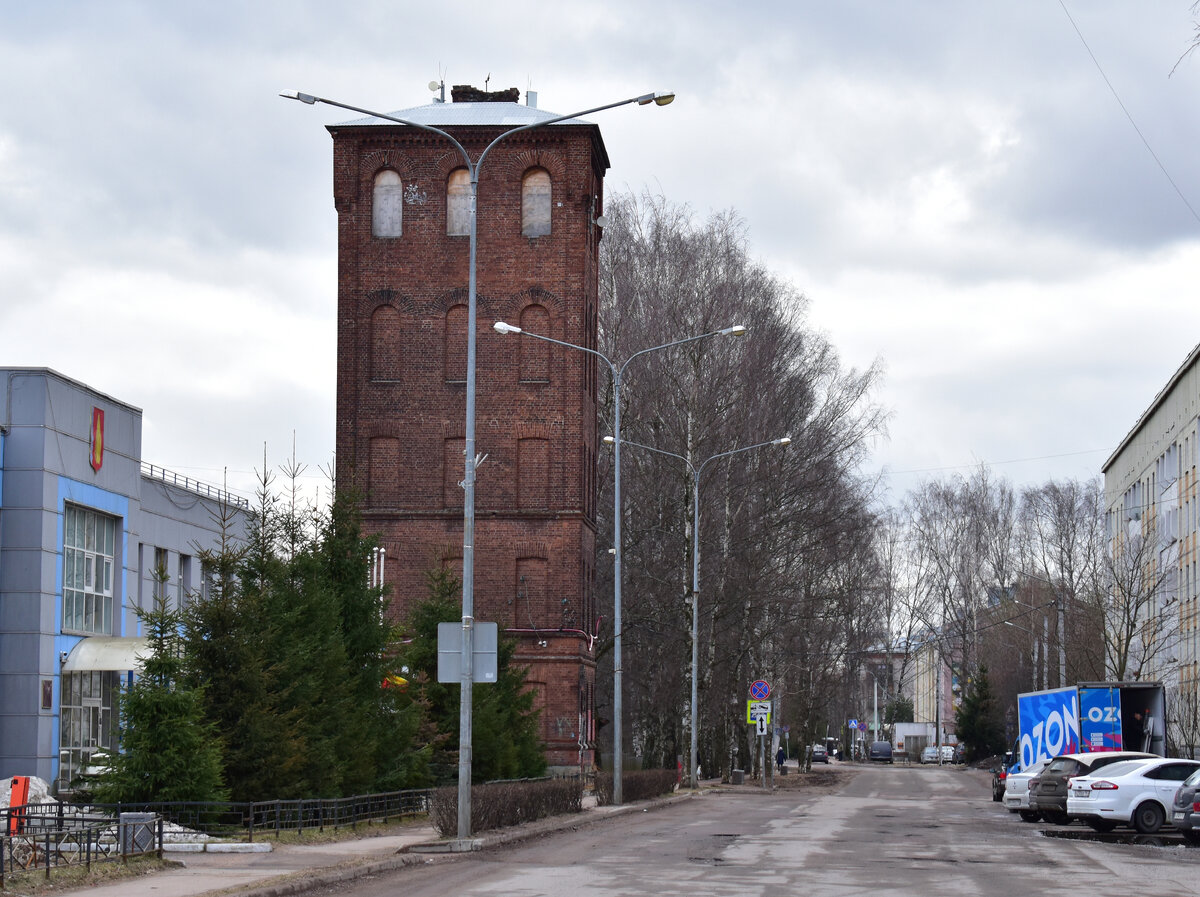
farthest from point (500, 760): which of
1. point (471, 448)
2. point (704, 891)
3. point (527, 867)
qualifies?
point (704, 891)

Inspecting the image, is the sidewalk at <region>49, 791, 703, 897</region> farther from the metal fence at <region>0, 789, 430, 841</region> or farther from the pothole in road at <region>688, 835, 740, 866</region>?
the pothole in road at <region>688, 835, 740, 866</region>

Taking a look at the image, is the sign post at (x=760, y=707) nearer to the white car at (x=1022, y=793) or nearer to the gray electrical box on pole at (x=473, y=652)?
the white car at (x=1022, y=793)

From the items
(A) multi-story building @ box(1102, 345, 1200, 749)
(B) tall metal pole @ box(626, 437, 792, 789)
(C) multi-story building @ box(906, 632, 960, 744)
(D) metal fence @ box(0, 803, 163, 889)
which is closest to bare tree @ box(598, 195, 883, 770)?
(B) tall metal pole @ box(626, 437, 792, 789)

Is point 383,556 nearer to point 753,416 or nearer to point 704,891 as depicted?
point 753,416

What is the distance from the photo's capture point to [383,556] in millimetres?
50219

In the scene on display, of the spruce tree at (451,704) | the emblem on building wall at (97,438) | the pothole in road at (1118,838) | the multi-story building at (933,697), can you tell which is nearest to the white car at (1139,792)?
the pothole in road at (1118,838)

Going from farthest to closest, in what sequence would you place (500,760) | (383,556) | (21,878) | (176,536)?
(176,536) → (383,556) → (500,760) → (21,878)

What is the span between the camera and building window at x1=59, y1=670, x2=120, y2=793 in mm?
39562

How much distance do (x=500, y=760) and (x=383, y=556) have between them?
1713 centimetres

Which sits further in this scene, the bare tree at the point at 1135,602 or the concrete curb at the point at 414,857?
the bare tree at the point at 1135,602

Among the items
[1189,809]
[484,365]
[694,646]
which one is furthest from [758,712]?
[1189,809]

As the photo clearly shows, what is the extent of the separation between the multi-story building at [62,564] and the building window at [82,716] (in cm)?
4

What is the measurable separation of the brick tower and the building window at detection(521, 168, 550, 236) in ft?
0.18

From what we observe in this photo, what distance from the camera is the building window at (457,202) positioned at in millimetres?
51688
